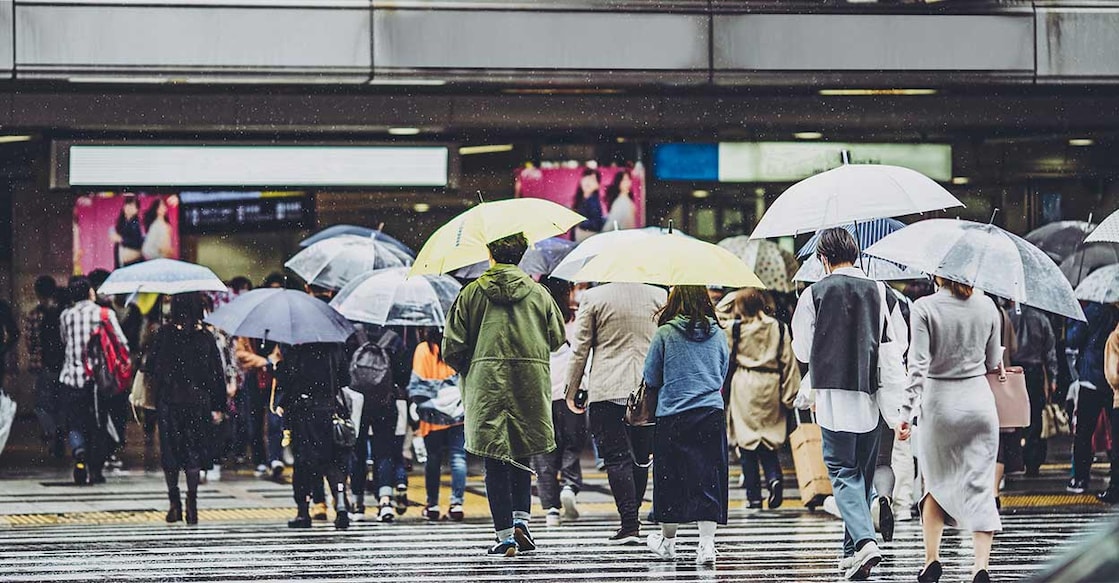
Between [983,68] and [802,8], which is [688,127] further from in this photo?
[983,68]

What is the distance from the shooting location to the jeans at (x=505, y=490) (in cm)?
971

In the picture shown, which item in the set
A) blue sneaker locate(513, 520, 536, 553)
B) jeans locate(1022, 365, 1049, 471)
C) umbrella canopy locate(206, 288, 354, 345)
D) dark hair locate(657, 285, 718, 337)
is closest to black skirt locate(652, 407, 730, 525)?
dark hair locate(657, 285, 718, 337)

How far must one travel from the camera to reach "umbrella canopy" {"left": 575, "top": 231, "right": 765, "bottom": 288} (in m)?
9.21

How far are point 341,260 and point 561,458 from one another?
2.52 m

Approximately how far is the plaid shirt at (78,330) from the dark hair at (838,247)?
9.10 m

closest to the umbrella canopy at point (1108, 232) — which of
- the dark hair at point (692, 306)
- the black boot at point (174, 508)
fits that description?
the dark hair at point (692, 306)

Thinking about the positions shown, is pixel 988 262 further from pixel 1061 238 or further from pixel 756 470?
pixel 1061 238

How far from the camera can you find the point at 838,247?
28.7ft

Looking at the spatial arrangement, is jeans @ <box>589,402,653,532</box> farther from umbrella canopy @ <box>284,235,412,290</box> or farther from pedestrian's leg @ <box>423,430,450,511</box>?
umbrella canopy @ <box>284,235,412,290</box>

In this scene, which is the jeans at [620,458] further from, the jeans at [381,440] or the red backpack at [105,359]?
the red backpack at [105,359]

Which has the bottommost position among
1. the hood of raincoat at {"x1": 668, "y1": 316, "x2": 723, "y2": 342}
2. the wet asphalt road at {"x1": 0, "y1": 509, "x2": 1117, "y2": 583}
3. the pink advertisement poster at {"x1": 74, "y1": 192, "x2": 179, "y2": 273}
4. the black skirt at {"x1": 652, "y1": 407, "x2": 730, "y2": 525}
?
the wet asphalt road at {"x1": 0, "y1": 509, "x2": 1117, "y2": 583}

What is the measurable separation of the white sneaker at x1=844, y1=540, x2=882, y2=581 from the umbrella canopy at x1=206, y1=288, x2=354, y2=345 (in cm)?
447

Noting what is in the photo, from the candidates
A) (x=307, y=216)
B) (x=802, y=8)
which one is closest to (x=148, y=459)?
(x=307, y=216)

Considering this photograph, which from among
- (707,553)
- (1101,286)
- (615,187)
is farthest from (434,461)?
(615,187)
